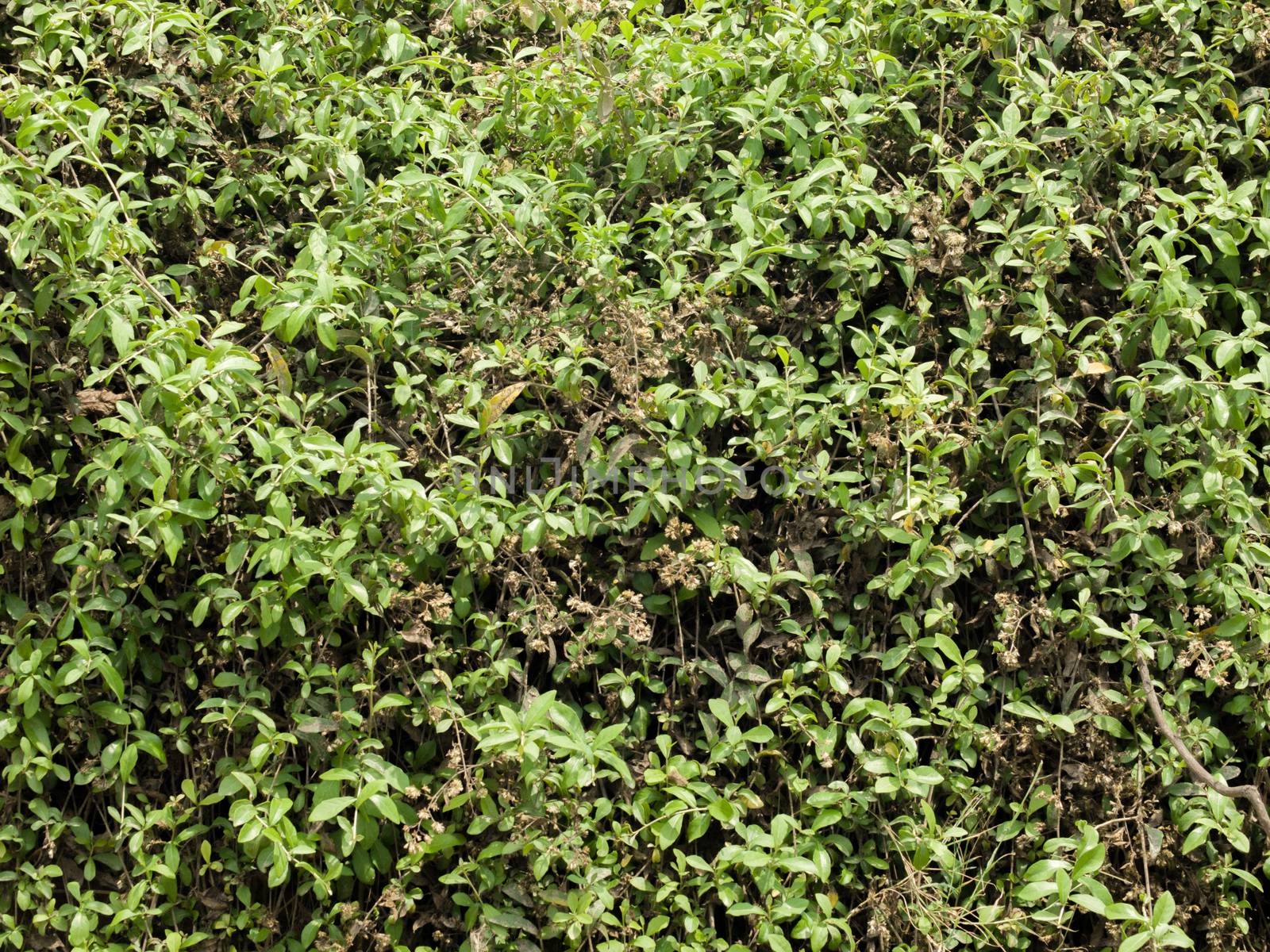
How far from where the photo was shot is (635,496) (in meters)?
2.84

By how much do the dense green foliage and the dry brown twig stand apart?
42 mm

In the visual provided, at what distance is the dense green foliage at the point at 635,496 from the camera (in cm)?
268

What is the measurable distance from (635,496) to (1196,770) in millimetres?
1459

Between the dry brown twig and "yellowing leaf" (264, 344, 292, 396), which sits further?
"yellowing leaf" (264, 344, 292, 396)

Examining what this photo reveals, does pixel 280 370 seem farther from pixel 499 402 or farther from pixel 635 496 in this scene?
pixel 635 496

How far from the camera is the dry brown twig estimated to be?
110 inches

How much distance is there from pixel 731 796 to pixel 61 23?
2648mm

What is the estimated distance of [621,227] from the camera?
3.04 m

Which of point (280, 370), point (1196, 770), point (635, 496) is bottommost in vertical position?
point (1196, 770)

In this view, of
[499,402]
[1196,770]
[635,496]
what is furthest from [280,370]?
[1196,770]

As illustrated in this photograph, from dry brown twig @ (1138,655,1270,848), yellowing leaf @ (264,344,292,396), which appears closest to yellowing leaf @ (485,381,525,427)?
yellowing leaf @ (264,344,292,396)

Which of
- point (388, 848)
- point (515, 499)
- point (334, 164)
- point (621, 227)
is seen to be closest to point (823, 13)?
point (621, 227)

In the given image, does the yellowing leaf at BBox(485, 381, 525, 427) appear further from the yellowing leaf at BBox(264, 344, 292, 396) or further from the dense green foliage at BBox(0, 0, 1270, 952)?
the yellowing leaf at BBox(264, 344, 292, 396)

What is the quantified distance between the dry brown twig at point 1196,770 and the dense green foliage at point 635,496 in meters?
0.04
